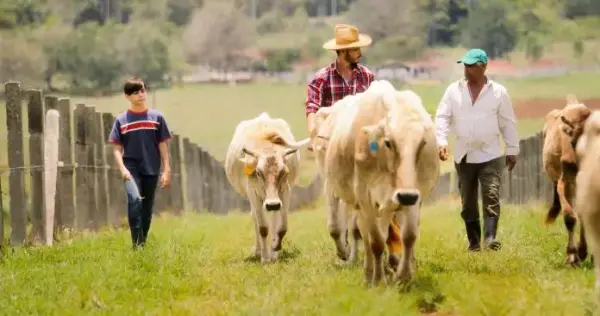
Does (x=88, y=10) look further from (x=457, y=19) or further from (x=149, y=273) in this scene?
(x=149, y=273)

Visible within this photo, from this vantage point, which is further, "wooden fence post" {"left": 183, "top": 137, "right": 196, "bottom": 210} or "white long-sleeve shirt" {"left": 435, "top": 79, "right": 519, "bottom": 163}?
"wooden fence post" {"left": 183, "top": 137, "right": 196, "bottom": 210}

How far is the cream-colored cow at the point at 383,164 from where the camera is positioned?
768 centimetres

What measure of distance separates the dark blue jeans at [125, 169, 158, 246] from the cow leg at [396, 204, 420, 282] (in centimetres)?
377

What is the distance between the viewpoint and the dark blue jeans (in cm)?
1083

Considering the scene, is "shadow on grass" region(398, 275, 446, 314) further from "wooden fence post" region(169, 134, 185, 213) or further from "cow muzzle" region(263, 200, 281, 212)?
"wooden fence post" region(169, 134, 185, 213)

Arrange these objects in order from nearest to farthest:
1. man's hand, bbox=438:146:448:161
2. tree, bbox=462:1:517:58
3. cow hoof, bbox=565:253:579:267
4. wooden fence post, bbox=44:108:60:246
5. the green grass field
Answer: the green grass field
cow hoof, bbox=565:253:579:267
man's hand, bbox=438:146:448:161
wooden fence post, bbox=44:108:60:246
tree, bbox=462:1:517:58

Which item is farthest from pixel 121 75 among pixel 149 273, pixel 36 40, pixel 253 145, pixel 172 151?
pixel 149 273

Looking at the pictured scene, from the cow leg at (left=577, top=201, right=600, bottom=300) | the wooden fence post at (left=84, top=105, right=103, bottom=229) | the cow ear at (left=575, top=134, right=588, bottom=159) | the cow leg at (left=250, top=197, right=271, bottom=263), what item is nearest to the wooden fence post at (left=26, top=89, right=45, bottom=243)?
the wooden fence post at (left=84, top=105, right=103, bottom=229)

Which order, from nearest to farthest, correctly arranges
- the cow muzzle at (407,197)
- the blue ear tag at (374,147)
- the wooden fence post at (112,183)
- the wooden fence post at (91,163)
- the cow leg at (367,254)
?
the cow muzzle at (407,197), the blue ear tag at (374,147), the cow leg at (367,254), the wooden fence post at (91,163), the wooden fence post at (112,183)

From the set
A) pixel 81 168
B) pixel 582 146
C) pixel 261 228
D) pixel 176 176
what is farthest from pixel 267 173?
pixel 176 176

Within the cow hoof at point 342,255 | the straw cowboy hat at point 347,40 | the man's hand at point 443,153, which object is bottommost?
the cow hoof at point 342,255

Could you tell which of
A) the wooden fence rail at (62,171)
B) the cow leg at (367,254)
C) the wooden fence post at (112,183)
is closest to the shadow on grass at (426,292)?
the cow leg at (367,254)

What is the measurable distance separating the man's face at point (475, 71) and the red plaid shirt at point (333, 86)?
1.12 metres

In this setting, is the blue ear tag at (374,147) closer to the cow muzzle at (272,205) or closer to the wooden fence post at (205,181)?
the cow muzzle at (272,205)
